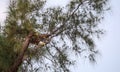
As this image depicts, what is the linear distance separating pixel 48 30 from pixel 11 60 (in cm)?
59

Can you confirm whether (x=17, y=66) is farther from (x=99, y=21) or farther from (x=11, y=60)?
(x=99, y=21)

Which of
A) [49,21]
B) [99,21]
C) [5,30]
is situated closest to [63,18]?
[49,21]

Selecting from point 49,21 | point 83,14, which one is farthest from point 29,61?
point 83,14

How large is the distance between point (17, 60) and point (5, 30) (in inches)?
17.7

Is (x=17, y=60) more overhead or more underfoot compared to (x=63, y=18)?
more underfoot

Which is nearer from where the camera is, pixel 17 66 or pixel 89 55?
pixel 17 66

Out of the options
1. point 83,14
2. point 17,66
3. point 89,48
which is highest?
point 83,14

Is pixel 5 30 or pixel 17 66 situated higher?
pixel 5 30

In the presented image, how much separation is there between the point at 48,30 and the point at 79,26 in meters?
0.39

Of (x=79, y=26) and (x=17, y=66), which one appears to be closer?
(x=17, y=66)

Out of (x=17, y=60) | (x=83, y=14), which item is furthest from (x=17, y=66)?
(x=83, y=14)

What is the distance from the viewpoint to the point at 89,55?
13.6ft

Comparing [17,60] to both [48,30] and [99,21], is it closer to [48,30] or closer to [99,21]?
[48,30]

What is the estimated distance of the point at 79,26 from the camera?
4176 millimetres
